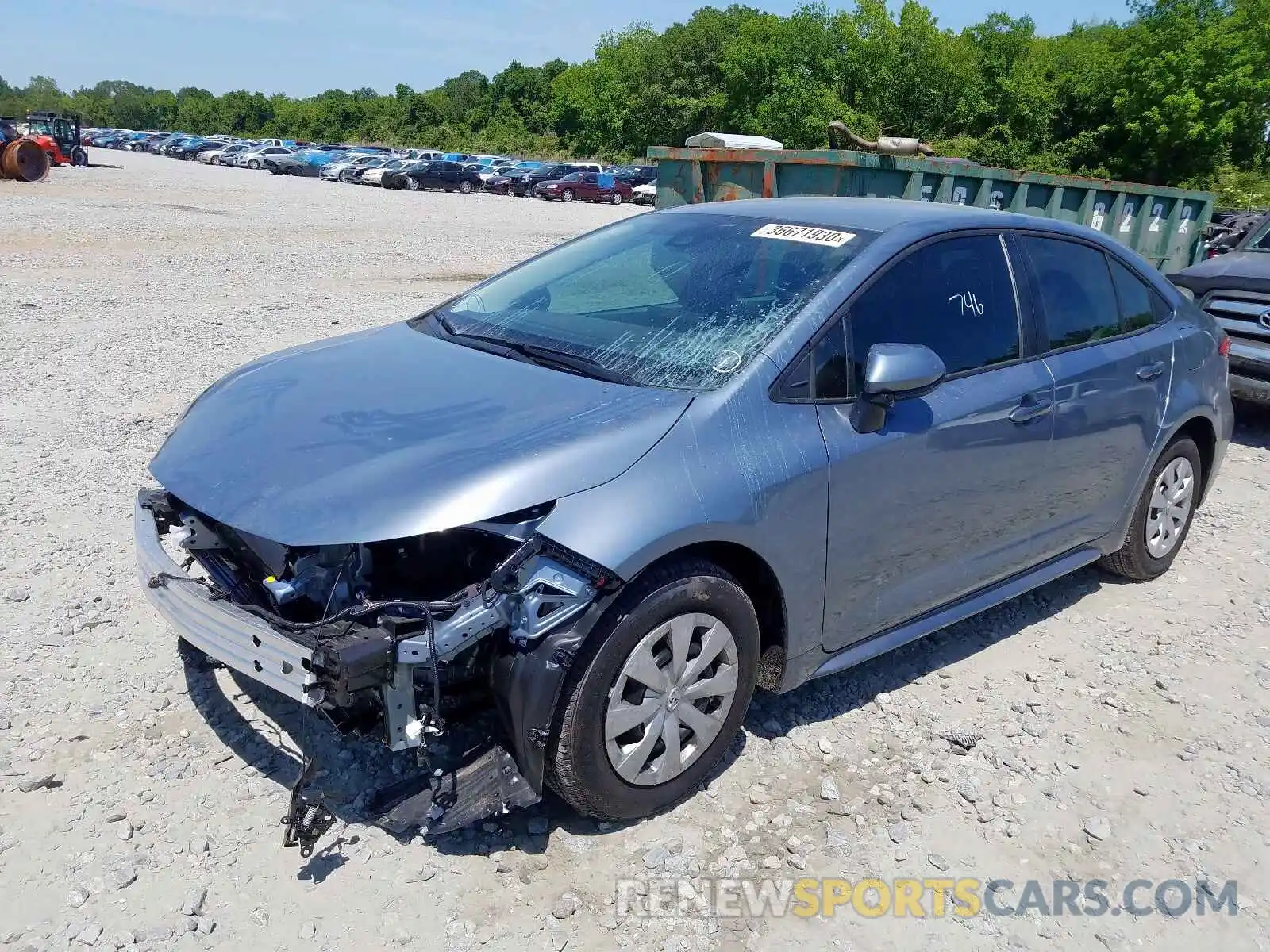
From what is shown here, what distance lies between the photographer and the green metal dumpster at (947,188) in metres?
8.67

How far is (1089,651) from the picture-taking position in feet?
14.4

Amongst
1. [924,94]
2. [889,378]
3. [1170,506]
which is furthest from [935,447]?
[924,94]

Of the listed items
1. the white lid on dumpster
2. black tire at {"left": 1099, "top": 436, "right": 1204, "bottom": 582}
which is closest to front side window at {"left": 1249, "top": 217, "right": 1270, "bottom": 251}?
the white lid on dumpster

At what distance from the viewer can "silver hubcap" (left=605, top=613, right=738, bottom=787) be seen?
288cm

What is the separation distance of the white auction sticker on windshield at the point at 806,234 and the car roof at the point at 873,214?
0.19ft

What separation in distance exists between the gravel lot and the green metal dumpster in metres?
4.30

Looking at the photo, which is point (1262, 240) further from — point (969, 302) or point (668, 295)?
point (668, 295)

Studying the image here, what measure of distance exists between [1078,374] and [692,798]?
91.8 inches

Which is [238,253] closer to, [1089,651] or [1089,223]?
[1089,223]

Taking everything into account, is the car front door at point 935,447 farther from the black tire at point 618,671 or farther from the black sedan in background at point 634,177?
the black sedan in background at point 634,177

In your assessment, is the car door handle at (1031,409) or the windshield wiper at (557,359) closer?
the windshield wiper at (557,359)

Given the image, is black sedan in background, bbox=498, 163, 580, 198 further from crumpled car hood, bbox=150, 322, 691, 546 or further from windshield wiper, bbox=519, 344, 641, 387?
crumpled car hood, bbox=150, 322, 691, 546

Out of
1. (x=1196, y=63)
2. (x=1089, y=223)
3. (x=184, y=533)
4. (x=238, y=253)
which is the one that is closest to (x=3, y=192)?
(x=238, y=253)

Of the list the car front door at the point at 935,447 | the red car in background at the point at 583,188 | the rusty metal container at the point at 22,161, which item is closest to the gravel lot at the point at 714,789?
the car front door at the point at 935,447
